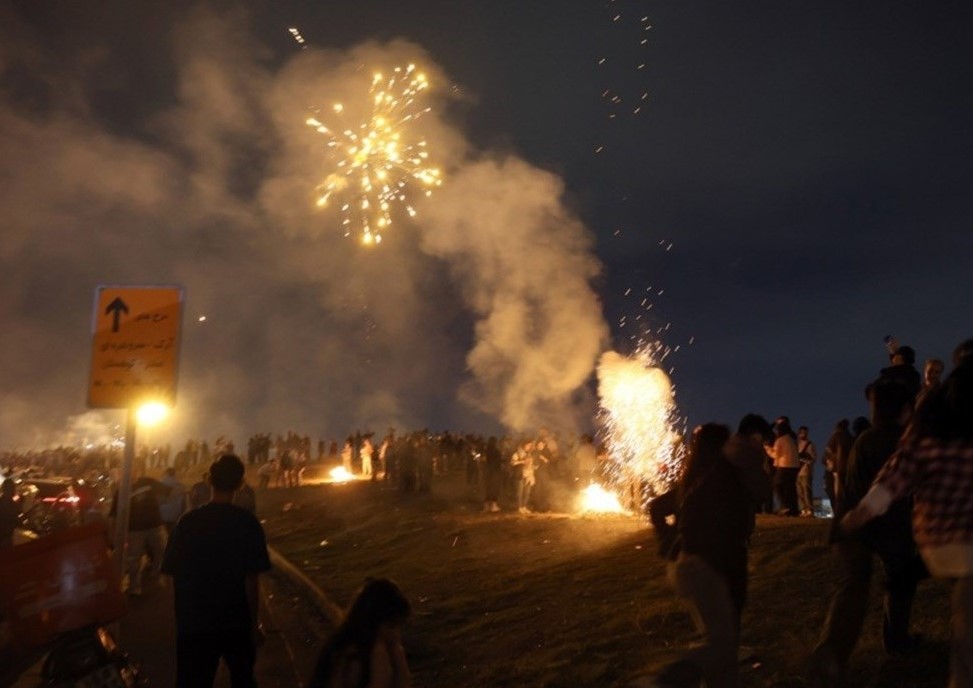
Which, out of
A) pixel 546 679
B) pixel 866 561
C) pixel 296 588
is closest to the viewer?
pixel 866 561

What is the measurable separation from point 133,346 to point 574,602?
16.3ft

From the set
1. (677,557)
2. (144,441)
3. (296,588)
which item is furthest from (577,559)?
(144,441)

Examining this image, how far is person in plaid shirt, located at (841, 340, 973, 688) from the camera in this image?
12.6 feet

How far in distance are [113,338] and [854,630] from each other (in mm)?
5761

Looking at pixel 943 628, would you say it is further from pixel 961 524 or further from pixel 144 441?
pixel 144 441

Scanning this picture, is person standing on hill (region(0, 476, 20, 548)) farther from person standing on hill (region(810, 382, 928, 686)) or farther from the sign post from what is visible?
person standing on hill (region(810, 382, 928, 686))

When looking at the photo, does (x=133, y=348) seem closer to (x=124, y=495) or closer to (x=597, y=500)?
(x=124, y=495)

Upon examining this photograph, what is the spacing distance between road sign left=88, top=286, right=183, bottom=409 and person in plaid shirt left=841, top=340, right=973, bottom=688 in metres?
5.19

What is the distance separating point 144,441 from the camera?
144 feet

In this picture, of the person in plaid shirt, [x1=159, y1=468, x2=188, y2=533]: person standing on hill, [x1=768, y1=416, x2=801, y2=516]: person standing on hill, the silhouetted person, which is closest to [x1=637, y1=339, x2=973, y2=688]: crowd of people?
the person in plaid shirt

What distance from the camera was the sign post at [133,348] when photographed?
6934 millimetres

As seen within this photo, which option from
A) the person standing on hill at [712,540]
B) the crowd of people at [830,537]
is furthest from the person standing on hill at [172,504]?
the person standing on hill at [712,540]

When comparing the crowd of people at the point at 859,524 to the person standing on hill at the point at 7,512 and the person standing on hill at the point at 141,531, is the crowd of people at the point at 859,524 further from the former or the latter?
the person standing on hill at the point at 7,512

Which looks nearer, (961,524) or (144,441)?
(961,524)
